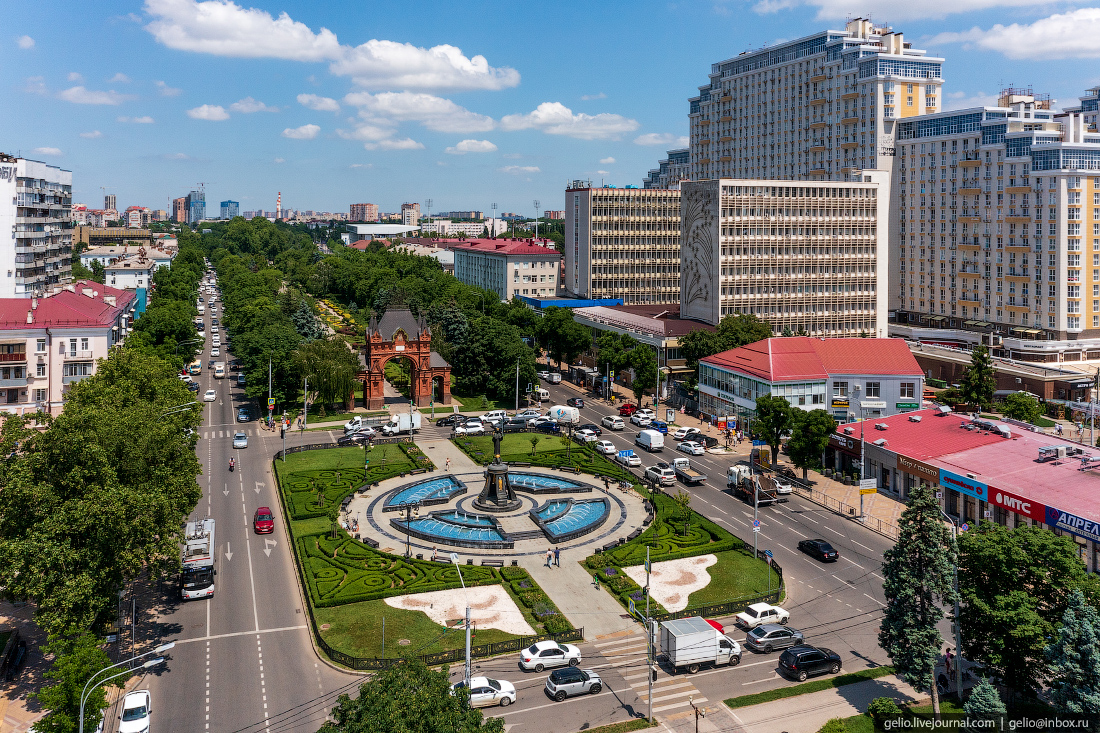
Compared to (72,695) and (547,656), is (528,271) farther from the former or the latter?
(72,695)

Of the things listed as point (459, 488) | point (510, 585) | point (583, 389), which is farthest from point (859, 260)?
point (510, 585)

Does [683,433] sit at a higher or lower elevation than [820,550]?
higher

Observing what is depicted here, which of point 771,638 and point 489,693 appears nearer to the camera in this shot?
point 489,693

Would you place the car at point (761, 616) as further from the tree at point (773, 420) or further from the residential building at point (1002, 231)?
the residential building at point (1002, 231)

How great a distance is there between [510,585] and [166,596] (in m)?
23.1

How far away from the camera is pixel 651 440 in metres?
95.2

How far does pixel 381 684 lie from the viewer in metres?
32.0

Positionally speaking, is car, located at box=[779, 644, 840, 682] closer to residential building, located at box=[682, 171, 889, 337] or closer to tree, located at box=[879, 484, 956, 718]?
tree, located at box=[879, 484, 956, 718]

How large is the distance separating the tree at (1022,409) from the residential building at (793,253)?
38754 mm

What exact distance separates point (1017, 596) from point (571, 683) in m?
22.5

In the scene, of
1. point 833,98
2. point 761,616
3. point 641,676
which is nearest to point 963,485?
point 761,616

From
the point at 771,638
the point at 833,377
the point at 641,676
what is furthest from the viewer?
the point at 833,377

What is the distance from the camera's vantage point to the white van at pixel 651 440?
3745 inches

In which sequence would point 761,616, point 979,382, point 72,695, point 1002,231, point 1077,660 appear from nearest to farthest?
point 1077,660 < point 72,695 < point 761,616 < point 979,382 < point 1002,231
